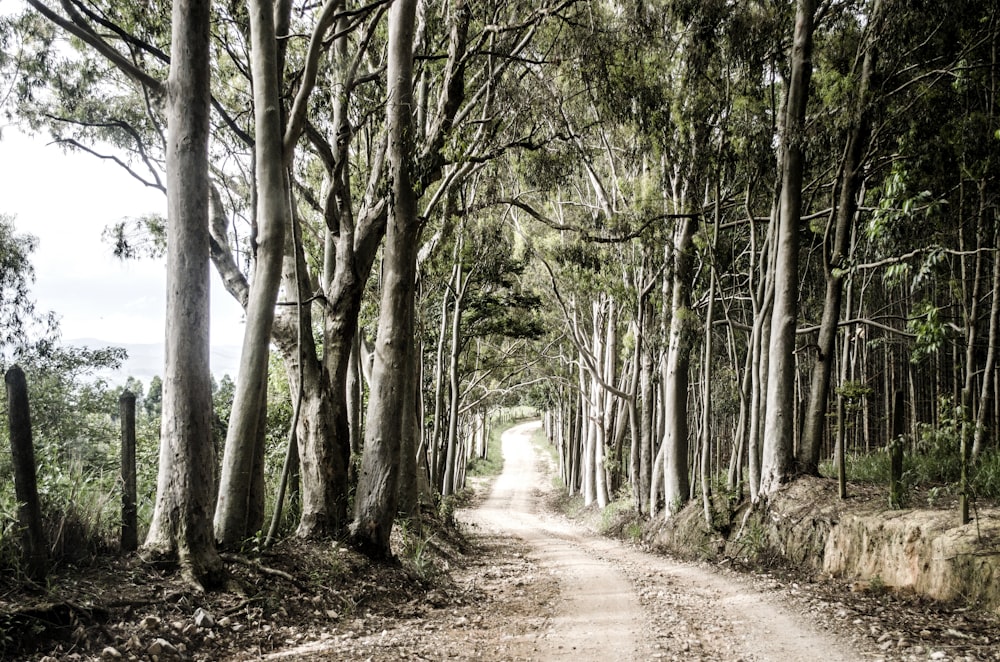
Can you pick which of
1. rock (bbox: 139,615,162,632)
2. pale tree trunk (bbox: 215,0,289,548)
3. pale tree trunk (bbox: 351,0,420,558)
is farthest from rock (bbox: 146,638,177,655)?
pale tree trunk (bbox: 351,0,420,558)

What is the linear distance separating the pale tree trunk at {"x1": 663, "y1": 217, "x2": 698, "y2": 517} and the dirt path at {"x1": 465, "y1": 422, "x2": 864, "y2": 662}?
2.14 m

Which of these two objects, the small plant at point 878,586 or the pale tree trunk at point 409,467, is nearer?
the small plant at point 878,586

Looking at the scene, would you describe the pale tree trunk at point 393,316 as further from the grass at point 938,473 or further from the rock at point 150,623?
the grass at point 938,473

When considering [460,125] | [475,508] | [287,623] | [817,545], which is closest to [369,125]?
[460,125]

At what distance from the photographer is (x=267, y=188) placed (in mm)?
6609

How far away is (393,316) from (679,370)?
304 inches

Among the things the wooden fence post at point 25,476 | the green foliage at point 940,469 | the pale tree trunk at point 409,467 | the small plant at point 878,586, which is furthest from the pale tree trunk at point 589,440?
the wooden fence post at point 25,476

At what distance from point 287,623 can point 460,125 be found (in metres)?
7.90

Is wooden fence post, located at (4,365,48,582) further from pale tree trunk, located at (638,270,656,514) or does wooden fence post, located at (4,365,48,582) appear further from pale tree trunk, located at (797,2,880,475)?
pale tree trunk, located at (638,270,656,514)

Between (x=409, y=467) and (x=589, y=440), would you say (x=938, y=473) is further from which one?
(x=589, y=440)

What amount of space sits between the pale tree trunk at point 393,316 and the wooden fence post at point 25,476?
12.2ft

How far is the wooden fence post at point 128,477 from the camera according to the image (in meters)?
5.73

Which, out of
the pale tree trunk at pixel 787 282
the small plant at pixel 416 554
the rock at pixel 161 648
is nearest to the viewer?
the rock at pixel 161 648

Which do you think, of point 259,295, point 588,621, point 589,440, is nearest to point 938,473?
point 588,621
